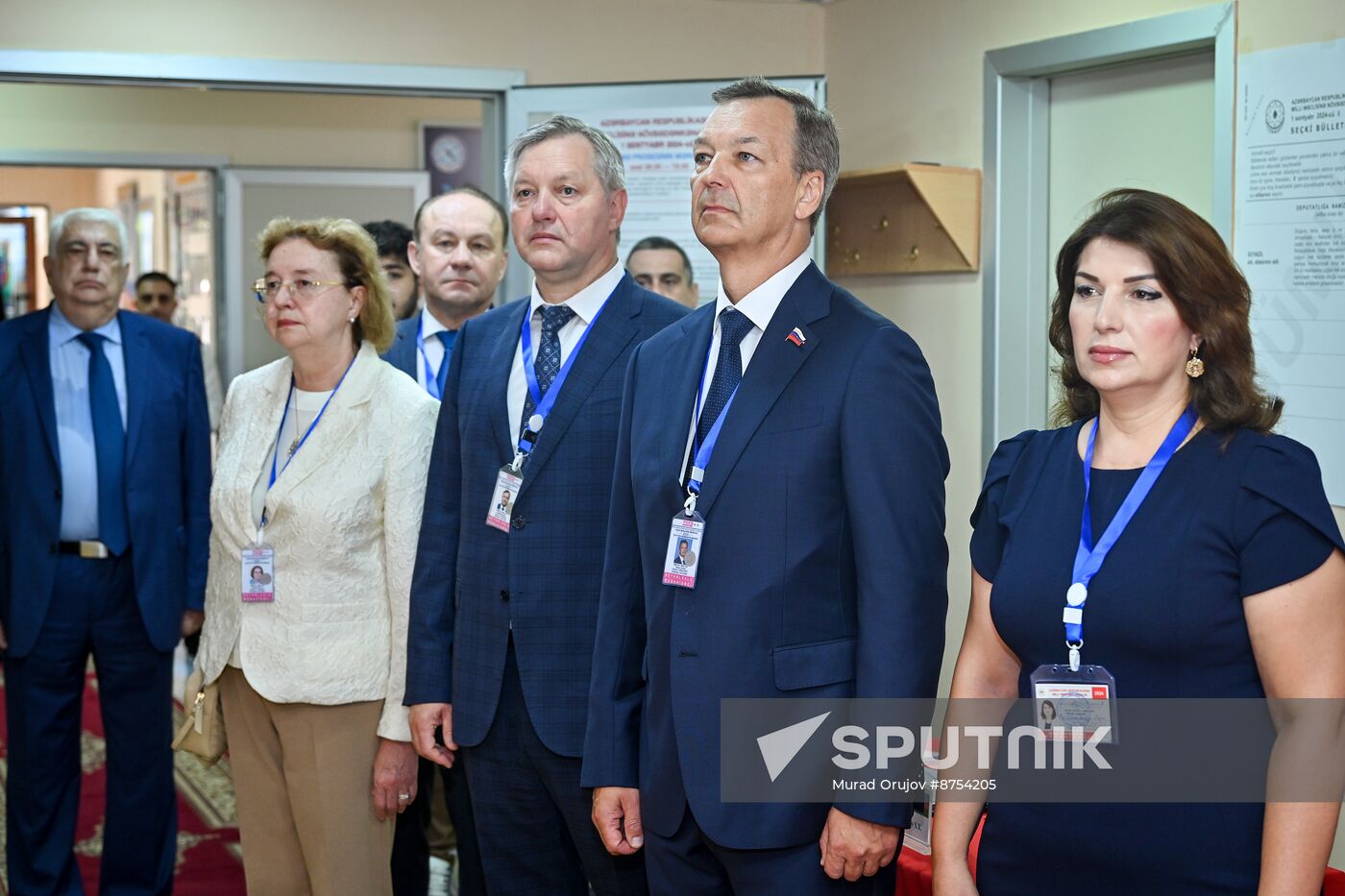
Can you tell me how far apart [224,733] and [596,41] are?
2.89m

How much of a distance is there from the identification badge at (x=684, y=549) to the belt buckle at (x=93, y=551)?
2014mm

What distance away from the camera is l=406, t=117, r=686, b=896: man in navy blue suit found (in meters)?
2.32

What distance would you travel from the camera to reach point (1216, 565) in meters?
1.63

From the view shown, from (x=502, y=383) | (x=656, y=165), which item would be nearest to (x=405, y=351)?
(x=502, y=383)

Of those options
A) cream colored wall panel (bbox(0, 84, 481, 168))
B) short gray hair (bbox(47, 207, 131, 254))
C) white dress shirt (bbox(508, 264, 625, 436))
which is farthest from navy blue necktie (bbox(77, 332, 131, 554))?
cream colored wall panel (bbox(0, 84, 481, 168))

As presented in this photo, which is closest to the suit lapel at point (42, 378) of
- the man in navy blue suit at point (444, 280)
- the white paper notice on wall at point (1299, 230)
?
the man in navy blue suit at point (444, 280)

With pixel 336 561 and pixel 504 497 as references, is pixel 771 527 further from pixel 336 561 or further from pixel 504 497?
pixel 336 561

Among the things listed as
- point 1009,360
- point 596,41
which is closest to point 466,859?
point 1009,360

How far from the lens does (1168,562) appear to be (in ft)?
5.45

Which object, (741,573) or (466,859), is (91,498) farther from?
(741,573)

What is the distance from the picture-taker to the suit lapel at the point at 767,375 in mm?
1919

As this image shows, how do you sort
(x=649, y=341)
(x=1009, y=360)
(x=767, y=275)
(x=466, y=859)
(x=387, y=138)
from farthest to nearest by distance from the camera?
(x=387, y=138), (x=1009, y=360), (x=466, y=859), (x=649, y=341), (x=767, y=275)

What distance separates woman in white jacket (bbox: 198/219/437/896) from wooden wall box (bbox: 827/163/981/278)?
6.55 ft

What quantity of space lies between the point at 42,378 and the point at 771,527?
90.6 inches
